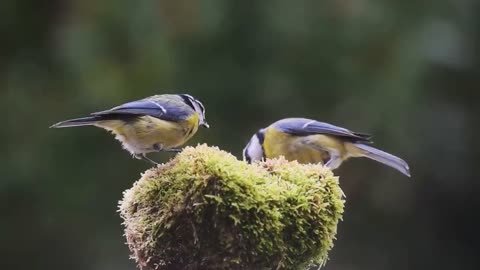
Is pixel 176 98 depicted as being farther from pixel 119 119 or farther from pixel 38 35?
pixel 38 35

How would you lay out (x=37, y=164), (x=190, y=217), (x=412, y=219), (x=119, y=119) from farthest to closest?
(x=412, y=219) < (x=37, y=164) < (x=119, y=119) < (x=190, y=217)

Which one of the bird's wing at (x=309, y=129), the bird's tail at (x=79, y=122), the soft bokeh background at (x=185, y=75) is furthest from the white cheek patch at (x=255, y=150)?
the soft bokeh background at (x=185, y=75)

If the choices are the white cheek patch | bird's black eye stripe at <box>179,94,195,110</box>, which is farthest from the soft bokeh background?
bird's black eye stripe at <box>179,94,195,110</box>

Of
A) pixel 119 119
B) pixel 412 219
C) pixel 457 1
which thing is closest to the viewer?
pixel 119 119

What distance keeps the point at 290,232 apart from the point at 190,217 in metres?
0.29

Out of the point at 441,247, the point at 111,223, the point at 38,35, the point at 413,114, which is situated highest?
the point at 38,35

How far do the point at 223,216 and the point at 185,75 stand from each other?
290 cm

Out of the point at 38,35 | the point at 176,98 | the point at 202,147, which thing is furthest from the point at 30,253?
the point at 202,147

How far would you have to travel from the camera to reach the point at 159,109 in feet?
8.54

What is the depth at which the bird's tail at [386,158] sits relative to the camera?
3.23 meters

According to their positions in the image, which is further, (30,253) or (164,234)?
(30,253)

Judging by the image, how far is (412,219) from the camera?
19.6ft

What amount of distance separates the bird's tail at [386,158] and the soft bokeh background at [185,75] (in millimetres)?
1431

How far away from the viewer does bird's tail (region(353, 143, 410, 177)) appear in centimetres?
323
